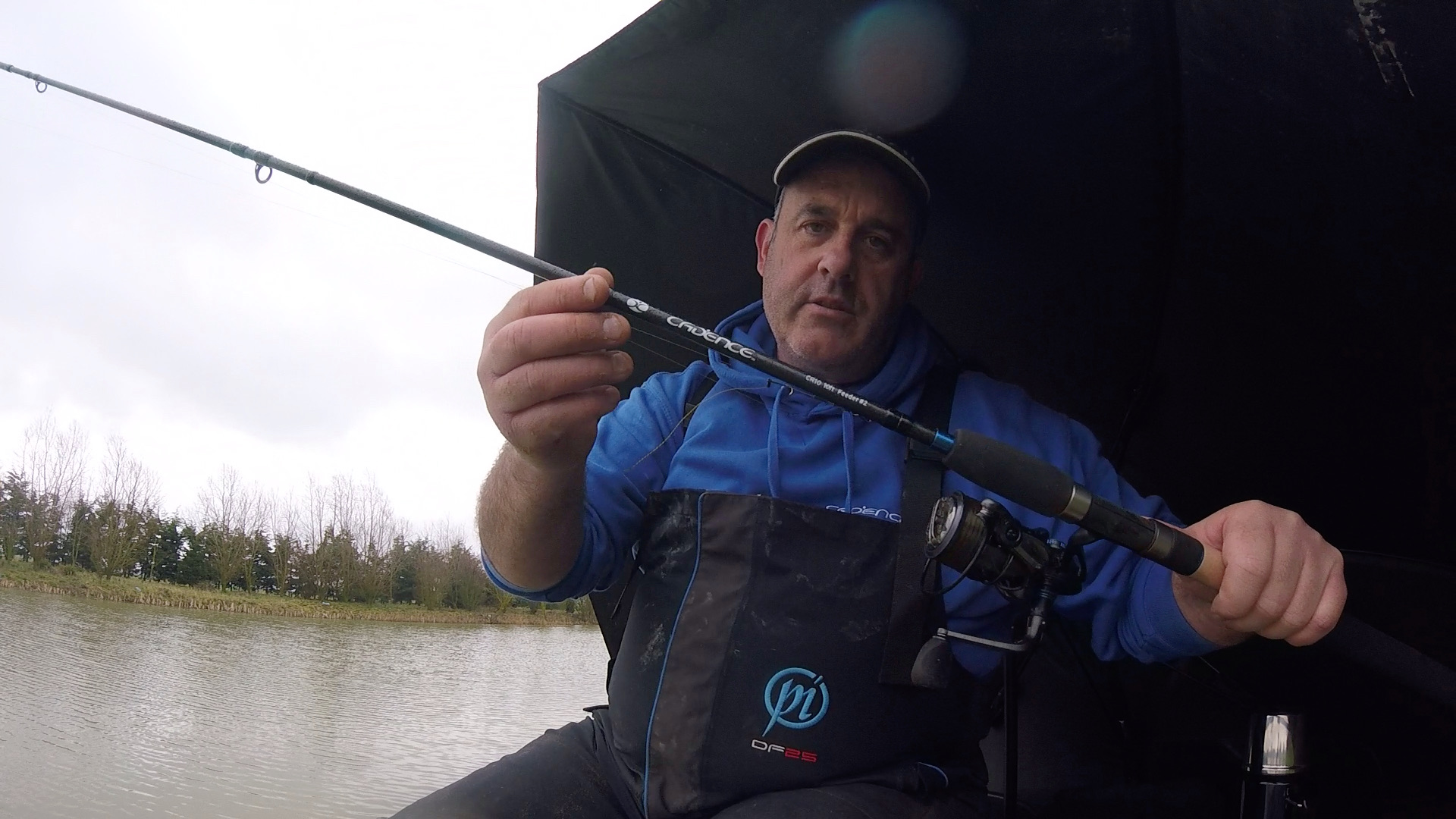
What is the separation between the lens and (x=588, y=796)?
177cm

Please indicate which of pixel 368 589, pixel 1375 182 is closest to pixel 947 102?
pixel 1375 182

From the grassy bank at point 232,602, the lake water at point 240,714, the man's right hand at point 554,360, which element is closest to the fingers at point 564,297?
the man's right hand at point 554,360

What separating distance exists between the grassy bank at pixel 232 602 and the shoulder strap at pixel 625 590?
7.01 metres

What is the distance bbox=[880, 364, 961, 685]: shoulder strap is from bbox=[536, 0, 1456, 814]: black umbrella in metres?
1.02

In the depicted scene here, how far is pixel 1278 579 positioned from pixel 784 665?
858 millimetres

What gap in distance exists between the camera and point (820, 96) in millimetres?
2469

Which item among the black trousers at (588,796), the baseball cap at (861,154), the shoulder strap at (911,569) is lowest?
the black trousers at (588,796)

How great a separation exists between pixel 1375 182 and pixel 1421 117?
23 cm

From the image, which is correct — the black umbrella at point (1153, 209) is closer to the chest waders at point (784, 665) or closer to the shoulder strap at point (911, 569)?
the shoulder strap at point (911, 569)

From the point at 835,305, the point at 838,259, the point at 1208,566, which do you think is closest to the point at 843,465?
the point at 835,305

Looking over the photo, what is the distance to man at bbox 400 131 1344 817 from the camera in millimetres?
1454

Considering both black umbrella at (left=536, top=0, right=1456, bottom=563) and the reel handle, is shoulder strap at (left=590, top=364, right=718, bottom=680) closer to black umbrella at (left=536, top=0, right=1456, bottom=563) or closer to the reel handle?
black umbrella at (left=536, top=0, right=1456, bottom=563)

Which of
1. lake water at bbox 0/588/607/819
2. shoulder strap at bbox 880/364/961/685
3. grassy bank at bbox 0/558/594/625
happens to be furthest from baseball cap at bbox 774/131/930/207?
grassy bank at bbox 0/558/594/625

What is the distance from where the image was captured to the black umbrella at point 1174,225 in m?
1.95
